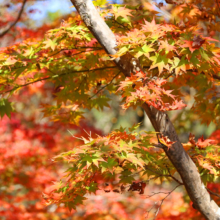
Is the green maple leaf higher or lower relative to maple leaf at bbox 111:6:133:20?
lower

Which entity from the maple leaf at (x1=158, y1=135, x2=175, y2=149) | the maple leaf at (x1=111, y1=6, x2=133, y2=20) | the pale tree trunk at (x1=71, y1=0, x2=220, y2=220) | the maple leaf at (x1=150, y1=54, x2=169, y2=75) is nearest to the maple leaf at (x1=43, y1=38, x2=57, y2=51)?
the pale tree trunk at (x1=71, y1=0, x2=220, y2=220)

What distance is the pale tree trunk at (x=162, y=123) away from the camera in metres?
2.00

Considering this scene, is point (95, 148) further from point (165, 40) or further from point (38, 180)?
point (38, 180)

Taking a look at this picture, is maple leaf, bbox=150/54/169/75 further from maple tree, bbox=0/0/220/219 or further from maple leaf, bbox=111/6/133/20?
maple leaf, bbox=111/6/133/20

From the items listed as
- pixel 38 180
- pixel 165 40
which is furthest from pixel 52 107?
pixel 38 180

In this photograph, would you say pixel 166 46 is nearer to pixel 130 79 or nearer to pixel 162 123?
pixel 130 79

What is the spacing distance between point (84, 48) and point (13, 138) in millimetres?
3240

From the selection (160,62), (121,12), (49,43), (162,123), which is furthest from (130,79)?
(49,43)

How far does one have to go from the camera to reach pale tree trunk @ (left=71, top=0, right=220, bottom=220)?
6.55 ft

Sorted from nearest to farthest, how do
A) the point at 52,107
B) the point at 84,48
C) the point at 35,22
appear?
the point at 84,48 < the point at 52,107 < the point at 35,22

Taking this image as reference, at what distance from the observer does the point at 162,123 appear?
2096 millimetres

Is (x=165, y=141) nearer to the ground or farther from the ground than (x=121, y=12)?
nearer to the ground

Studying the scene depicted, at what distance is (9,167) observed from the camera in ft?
16.5

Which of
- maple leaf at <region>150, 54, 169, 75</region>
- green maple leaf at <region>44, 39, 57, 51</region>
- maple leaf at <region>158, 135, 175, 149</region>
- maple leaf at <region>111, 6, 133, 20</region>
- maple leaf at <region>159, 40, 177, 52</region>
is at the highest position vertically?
maple leaf at <region>111, 6, 133, 20</region>
